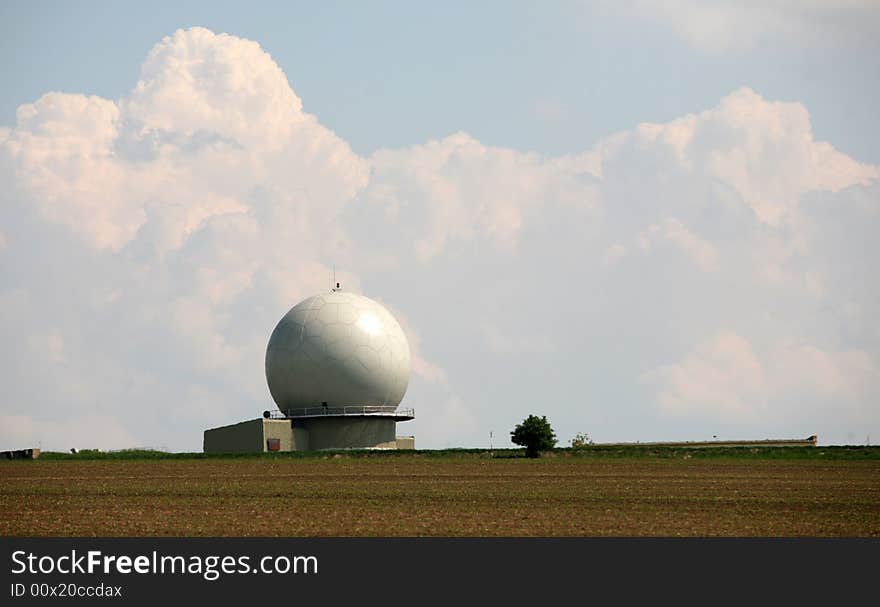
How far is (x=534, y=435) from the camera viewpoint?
197ft

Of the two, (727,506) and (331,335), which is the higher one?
(331,335)

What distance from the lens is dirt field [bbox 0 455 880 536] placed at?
2505 cm

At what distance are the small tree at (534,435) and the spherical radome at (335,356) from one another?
10.6 m

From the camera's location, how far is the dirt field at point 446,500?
25047 millimetres

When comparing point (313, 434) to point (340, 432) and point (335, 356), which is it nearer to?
point (340, 432)

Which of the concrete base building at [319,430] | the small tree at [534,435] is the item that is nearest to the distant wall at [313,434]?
the concrete base building at [319,430]

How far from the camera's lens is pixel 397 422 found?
7212cm

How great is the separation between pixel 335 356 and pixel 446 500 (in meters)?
35.8

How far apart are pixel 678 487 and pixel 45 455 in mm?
35482

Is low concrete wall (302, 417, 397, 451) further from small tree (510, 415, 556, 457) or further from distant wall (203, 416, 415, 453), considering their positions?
small tree (510, 415, 556, 457)

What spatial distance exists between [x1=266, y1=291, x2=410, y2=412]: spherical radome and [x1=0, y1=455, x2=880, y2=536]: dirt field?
55.3 feet

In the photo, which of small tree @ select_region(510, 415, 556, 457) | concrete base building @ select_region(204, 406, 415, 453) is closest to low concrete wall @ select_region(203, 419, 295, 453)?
concrete base building @ select_region(204, 406, 415, 453)
